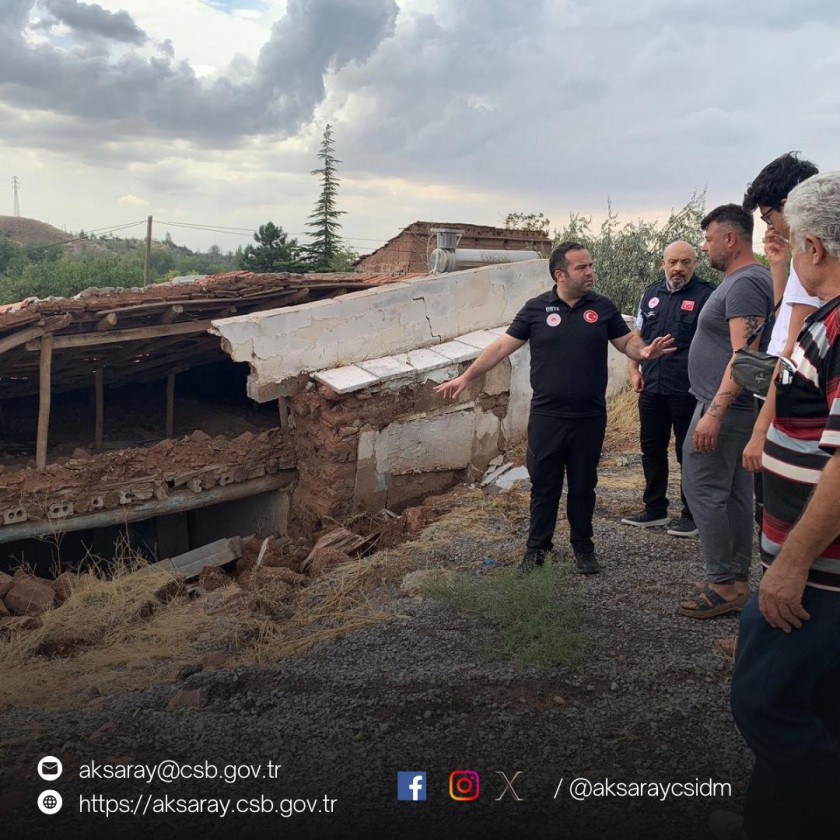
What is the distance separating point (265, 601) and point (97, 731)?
4.94 feet

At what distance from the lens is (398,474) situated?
7152mm

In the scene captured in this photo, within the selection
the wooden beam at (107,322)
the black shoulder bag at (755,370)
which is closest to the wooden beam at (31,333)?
the wooden beam at (107,322)

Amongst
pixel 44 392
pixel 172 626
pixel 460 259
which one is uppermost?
pixel 460 259

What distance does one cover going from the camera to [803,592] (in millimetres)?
1884

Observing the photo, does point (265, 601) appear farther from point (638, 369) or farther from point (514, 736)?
point (638, 369)

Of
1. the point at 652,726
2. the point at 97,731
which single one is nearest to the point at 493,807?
the point at 652,726

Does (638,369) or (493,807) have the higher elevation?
(638,369)

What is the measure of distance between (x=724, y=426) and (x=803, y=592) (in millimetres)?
1950

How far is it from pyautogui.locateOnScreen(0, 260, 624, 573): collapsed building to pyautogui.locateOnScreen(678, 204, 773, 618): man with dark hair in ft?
11.4

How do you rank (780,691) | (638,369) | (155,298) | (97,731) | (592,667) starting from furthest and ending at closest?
1. (155,298)
2. (638,369)
3. (592,667)
4. (97,731)
5. (780,691)

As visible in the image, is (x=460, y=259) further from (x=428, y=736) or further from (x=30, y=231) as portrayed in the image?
(x=30, y=231)

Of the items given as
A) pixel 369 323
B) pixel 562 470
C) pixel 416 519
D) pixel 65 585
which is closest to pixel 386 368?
pixel 369 323

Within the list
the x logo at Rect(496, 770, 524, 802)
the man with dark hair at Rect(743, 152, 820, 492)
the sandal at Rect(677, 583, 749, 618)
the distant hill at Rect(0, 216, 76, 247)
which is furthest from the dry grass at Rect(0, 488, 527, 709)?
the distant hill at Rect(0, 216, 76, 247)

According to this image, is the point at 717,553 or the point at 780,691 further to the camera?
the point at 717,553
